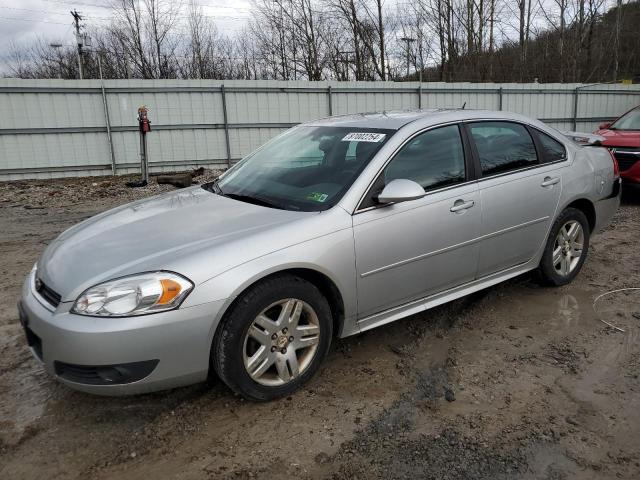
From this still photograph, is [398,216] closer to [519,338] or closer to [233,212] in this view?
[233,212]

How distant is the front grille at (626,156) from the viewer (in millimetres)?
7844

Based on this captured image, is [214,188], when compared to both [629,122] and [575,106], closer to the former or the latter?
[629,122]

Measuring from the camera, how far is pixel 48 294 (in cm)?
267

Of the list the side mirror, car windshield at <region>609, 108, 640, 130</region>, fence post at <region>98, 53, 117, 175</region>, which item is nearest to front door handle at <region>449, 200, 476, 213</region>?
the side mirror

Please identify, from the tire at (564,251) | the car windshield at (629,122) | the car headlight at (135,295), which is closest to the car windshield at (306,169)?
the car headlight at (135,295)

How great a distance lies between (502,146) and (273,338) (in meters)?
2.36

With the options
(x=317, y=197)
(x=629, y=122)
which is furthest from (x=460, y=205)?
(x=629, y=122)

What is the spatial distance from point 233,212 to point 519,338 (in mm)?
2151

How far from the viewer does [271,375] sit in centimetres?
287

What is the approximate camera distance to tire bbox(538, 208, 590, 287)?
4258 millimetres

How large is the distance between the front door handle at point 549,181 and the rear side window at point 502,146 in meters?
0.16

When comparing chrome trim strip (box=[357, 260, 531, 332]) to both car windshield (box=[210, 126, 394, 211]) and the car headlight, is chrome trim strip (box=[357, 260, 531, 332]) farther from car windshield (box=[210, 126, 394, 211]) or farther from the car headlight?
the car headlight

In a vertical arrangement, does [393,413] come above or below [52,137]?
below

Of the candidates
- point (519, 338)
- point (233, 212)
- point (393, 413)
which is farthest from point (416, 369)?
point (233, 212)
